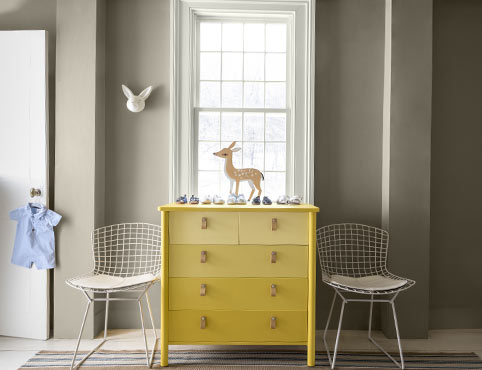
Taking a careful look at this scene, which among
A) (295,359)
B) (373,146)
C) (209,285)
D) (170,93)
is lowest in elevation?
(295,359)

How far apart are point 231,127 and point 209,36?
2.79 feet

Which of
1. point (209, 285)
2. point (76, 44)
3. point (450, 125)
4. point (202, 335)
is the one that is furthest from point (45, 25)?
point (450, 125)

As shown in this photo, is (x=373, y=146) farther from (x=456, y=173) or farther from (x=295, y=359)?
(x=295, y=359)

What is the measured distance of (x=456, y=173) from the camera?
347 cm

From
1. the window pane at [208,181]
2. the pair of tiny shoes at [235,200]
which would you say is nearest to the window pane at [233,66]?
the window pane at [208,181]

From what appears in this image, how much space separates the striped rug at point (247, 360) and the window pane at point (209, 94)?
2.12 m

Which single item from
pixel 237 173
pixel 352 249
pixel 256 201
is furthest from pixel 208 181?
pixel 352 249

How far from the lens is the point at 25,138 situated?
3160 millimetres

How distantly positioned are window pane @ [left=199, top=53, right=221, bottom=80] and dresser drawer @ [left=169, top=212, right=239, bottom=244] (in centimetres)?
139

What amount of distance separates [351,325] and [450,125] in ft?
6.71

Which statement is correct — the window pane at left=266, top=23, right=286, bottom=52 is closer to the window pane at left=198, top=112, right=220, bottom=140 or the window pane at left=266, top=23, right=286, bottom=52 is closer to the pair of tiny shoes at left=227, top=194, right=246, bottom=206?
the window pane at left=198, top=112, right=220, bottom=140

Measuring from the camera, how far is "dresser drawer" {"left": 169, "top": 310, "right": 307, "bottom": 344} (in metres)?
2.75

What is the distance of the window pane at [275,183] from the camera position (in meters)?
3.46

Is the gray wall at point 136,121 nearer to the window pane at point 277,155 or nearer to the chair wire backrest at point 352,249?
the window pane at point 277,155
